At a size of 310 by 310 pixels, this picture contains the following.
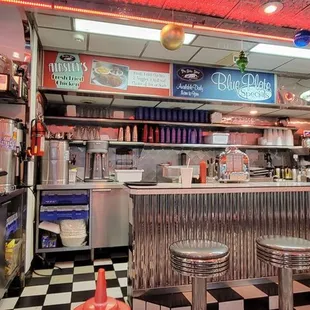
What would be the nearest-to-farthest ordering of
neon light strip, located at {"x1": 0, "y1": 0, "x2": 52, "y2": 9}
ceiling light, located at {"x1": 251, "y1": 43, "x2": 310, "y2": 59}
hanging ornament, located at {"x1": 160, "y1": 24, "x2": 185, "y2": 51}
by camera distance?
neon light strip, located at {"x1": 0, "y1": 0, "x2": 52, "y2": 9} → hanging ornament, located at {"x1": 160, "y1": 24, "x2": 185, "y2": 51} → ceiling light, located at {"x1": 251, "y1": 43, "x2": 310, "y2": 59}

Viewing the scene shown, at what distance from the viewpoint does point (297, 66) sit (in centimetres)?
449

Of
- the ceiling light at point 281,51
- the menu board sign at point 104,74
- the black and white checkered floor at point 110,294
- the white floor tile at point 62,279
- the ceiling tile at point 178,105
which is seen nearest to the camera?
the black and white checkered floor at point 110,294

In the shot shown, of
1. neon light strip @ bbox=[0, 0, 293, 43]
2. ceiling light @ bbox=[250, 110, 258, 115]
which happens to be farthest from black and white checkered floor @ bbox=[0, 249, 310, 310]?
ceiling light @ bbox=[250, 110, 258, 115]

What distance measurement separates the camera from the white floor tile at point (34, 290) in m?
2.69

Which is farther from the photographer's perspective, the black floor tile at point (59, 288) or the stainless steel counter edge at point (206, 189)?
the black floor tile at point (59, 288)

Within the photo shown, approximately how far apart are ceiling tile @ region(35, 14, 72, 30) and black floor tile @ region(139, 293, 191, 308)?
2.92 metres

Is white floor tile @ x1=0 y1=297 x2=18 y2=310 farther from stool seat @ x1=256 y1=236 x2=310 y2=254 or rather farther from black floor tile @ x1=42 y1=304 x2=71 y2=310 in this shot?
stool seat @ x1=256 y1=236 x2=310 y2=254

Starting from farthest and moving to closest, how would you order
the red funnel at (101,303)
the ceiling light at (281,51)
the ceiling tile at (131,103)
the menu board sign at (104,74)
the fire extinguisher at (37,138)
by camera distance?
1. the ceiling tile at (131,103)
2. the menu board sign at (104,74)
3. the ceiling light at (281,51)
4. the fire extinguisher at (37,138)
5. the red funnel at (101,303)

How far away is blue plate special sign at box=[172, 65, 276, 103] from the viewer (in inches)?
174

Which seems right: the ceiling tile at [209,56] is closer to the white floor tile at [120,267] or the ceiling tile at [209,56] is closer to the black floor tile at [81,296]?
the white floor tile at [120,267]

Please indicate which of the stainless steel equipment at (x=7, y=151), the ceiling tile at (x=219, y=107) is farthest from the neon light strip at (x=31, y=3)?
the ceiling tile at (x=219, y=107)

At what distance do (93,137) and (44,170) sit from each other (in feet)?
4.07

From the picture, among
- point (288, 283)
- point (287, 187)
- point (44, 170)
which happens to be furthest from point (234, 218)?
point (44, 170)

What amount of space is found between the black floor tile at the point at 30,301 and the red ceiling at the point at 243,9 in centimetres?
267
